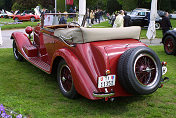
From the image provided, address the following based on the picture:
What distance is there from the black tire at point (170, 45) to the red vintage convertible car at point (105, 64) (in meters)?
4.04

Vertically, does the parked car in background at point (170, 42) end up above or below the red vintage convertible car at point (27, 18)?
below

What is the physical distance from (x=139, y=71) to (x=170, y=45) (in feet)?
16.6

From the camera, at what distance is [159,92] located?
14.9ft

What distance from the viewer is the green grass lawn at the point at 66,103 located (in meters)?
3.56

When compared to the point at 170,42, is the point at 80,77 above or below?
below

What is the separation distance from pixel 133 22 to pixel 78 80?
57.4ft

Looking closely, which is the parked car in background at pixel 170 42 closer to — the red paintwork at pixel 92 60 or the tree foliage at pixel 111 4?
the red paintwork at pixel 92 60

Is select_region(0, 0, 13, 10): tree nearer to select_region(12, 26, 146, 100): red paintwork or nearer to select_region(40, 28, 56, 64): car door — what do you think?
select_region(40, 28, 56, 64): car door

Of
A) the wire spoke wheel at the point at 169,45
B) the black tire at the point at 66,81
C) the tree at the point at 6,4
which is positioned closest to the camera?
the black tire at the point at 66,81

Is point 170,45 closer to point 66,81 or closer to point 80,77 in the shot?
point 66,81

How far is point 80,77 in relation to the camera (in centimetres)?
362

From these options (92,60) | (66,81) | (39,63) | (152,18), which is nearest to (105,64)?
(92,60)

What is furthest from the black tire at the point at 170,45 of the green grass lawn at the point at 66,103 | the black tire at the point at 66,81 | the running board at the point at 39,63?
the black tire at the point at 66,81

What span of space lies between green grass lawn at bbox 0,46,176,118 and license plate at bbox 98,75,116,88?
1.58 feet
